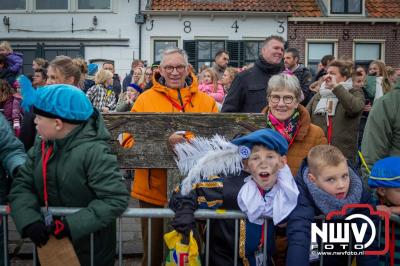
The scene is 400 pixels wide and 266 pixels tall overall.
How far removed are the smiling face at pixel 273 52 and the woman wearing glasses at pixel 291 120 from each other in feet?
4.09

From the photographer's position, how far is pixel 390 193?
2619 mm

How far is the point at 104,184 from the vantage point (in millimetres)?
2307

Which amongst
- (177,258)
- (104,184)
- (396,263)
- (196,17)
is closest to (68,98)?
(104,184)

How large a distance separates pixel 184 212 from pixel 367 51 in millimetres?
16894

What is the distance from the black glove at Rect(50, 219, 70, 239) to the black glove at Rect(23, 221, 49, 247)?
Answer: 0.13 feet

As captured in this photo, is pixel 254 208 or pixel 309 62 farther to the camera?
pixel 309 62

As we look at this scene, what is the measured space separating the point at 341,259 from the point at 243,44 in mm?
15225

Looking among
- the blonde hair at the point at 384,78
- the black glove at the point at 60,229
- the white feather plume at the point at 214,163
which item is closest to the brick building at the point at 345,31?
the blonde hair at the point at 384,78

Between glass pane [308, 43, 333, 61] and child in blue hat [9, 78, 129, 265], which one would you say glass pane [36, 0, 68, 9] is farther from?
child in blue hat [9, 78, 129, 265]

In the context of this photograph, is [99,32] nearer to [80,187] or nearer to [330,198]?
[80,187]

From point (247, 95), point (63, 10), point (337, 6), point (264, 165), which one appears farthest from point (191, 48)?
point (264, 165)

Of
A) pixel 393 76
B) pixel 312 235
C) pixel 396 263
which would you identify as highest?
pixel 393 76

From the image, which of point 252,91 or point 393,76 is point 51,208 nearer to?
point 252,91

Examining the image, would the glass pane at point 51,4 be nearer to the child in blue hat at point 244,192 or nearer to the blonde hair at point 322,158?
the child in blue hat at point 244,192
